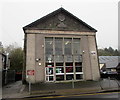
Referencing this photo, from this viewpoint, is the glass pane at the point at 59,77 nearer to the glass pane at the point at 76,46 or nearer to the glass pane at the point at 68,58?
the glass pane at the point at 68,58

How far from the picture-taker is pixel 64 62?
63.8 ft

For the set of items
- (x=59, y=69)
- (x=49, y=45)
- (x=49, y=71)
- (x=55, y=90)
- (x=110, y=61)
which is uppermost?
(x=49, y=45)

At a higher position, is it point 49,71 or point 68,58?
point 68,58

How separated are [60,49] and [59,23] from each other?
12.2 ft

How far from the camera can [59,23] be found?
20.3 metres

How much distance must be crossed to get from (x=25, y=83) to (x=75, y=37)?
9.17 m

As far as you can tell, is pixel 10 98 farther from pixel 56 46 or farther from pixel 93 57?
pixel 93 57

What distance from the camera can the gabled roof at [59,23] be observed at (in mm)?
19688

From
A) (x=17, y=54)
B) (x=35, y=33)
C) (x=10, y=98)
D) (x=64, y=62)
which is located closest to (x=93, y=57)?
(x=64, y=62)

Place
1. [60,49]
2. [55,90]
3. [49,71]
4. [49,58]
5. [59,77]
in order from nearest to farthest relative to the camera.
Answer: [55,90]
[49,71]
[59,77]
[49,58]
[60,49]

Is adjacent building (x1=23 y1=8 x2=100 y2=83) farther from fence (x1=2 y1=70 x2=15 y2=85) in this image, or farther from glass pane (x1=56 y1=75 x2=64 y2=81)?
fence (x1=2 y1=70 x2=15 y2=85)

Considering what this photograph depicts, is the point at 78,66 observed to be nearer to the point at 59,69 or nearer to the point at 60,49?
the point at 59,69

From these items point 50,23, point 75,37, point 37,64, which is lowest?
point 37,64

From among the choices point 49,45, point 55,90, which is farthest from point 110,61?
point 55,90
